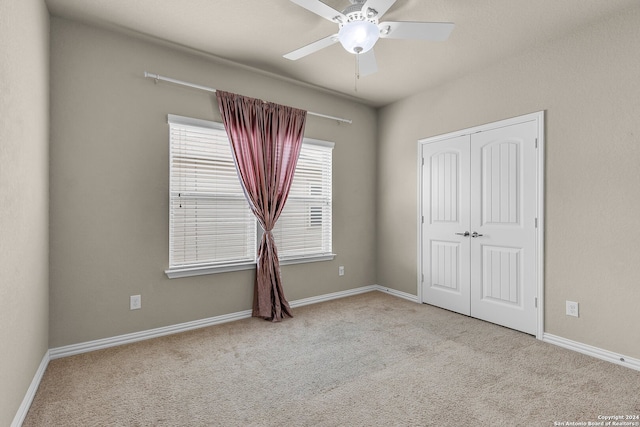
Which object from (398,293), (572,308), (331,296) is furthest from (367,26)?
(398,293)

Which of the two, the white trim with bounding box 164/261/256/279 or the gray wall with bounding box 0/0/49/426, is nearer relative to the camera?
the gray wall with bounding box 0/0/49/426

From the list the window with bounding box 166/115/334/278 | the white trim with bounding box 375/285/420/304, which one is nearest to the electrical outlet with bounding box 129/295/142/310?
the window with bounding box 166/115/334/278

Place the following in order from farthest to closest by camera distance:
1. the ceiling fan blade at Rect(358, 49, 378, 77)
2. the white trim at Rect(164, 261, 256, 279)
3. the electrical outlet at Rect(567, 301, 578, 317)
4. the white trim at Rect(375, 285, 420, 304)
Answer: the white trim at Rect(375, 285, 420, 304)
the white trim at Rect(164, 261, 256, 279)
the electrical outlet at Rect(567, 301, 578, 317)
the ceiling fan blade at Rect(358, 49, 378, 77)

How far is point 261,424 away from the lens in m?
1.78

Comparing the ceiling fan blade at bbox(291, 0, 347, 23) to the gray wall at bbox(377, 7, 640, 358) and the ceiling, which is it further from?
the gray wall at bbox(377, 7, 640, 358)

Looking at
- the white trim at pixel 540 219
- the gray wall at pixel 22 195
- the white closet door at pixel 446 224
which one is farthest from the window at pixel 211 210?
the white trim at pixel 540 219

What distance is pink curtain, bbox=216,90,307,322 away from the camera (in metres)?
3.33

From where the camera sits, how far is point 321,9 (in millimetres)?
2012

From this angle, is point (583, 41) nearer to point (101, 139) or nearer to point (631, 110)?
point (631, 110)

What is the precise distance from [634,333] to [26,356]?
412 centimetres

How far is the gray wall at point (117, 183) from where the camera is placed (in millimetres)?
2580

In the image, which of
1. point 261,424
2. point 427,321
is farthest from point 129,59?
point 427,321

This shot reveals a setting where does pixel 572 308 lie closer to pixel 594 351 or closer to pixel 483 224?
pixel 594 351

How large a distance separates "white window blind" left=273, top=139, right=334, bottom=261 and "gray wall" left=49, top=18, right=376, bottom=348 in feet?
2.10
